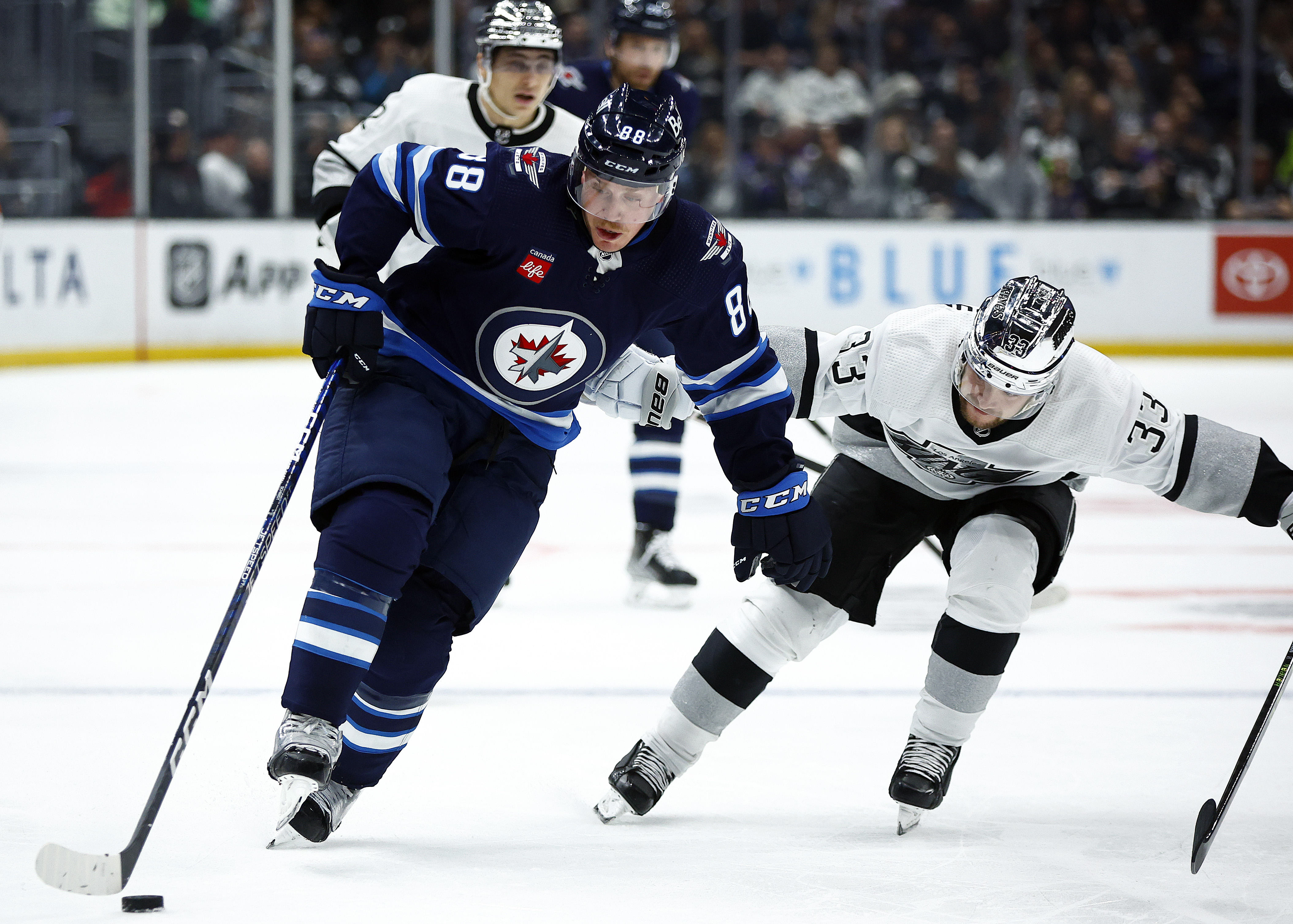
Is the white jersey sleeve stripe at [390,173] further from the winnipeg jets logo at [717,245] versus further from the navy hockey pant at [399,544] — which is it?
the winnipeg jets logo at [717,245]

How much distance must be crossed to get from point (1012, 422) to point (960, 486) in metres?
0.20

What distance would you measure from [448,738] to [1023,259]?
858 cm

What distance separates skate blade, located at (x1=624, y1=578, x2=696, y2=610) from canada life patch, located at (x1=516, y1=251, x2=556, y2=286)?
6.25ft

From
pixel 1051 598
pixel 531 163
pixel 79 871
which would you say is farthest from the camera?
pixel 1051 598

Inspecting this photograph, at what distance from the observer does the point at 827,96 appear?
1103cm

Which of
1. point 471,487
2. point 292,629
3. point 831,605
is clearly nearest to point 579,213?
point 471,487

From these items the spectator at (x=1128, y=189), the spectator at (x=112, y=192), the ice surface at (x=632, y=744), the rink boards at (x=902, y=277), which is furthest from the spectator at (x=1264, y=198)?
the spectator at (x=112, y=192)

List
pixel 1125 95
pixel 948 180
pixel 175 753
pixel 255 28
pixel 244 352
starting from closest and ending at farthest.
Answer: pixel 175 753
pixel 244 352
pixel 255 28
pixel 948 180
pixel 1125 95

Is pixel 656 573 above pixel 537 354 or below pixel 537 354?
below

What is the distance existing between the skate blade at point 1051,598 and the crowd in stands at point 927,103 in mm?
6938

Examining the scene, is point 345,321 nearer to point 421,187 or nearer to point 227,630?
point 421,187

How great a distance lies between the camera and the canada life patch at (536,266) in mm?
2172

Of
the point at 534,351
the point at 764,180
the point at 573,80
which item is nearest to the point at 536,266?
the point at 534,351

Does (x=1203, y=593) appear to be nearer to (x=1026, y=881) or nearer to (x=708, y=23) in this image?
(x=1026, y=881)
